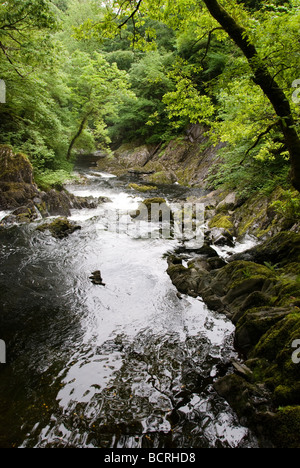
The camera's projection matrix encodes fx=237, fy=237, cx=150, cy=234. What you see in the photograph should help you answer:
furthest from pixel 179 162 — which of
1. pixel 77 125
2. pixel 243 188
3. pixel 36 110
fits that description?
pixel 36 110

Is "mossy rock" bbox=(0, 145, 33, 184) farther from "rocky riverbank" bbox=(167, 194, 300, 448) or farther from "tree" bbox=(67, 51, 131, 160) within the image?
"rocky riverbank" bbox=(167, 194, 300, 448)

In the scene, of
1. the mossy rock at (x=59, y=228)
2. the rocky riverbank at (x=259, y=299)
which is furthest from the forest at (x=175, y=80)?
the mossy rock at (x=59, y=228)

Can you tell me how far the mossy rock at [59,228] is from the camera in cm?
971

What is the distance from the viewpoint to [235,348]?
420cm

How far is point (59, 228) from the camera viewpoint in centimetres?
998

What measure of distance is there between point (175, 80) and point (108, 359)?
21.4ft

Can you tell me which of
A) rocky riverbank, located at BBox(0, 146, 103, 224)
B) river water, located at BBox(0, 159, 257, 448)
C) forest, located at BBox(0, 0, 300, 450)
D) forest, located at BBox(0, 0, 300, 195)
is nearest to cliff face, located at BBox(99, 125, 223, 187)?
forest, located at BBox(0, 0, 300, 195)

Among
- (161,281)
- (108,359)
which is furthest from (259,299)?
(108,359)

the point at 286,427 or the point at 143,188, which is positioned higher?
the point at 143,188

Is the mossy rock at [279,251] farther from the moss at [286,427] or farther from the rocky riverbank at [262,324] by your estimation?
the moss at [286,427]

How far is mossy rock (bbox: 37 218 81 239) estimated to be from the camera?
9713 mm

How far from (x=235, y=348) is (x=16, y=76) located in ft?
41.1

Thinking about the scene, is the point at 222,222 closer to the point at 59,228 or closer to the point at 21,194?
the point at 59,228

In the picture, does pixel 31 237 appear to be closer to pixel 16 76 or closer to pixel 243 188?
pixel 16 76
